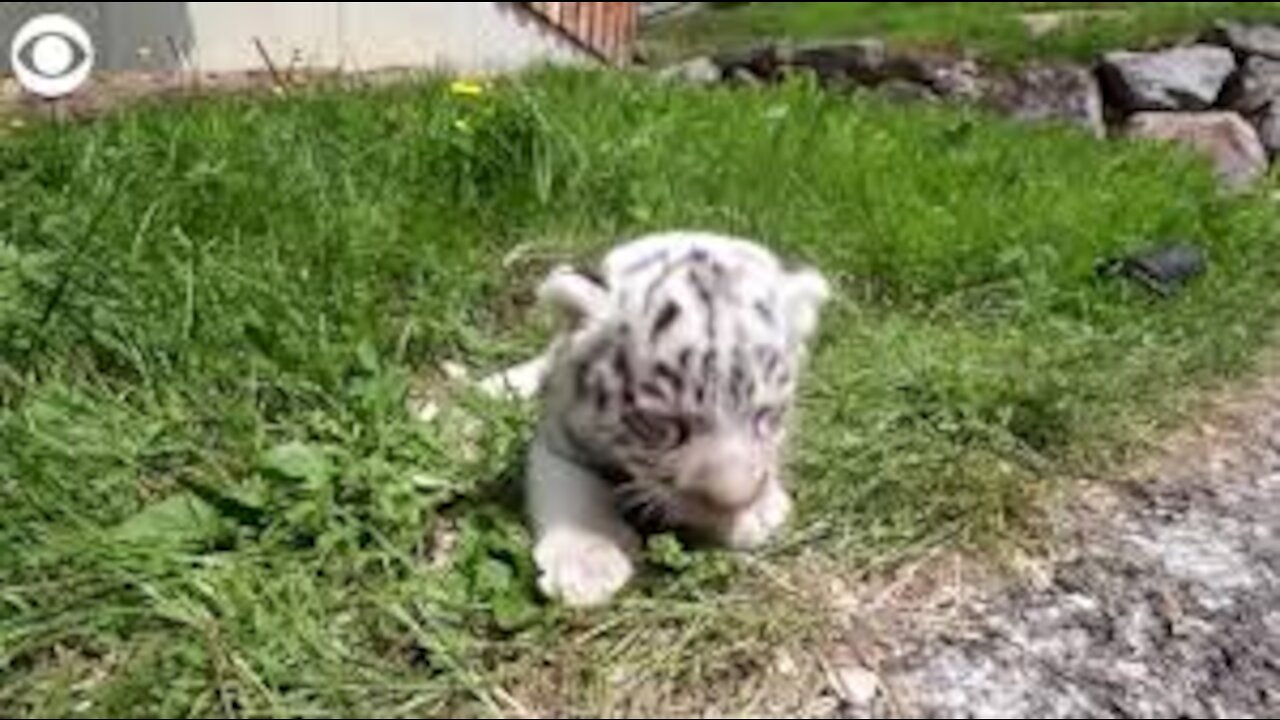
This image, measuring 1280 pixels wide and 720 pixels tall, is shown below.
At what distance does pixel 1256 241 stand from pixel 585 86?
198cm

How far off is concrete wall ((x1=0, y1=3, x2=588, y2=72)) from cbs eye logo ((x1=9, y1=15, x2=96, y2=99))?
6.05 feet

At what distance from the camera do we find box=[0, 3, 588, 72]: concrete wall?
952 cm

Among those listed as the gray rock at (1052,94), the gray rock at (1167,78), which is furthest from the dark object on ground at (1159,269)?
the gray rock at (1167,78)

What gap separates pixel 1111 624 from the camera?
13.1ft

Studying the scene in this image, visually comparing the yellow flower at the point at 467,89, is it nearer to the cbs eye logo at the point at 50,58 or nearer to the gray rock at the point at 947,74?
the cbs eye logo at the point at 50,58

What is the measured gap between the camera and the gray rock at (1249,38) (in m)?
10.9

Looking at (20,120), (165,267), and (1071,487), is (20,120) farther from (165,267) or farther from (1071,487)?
(1071,487)

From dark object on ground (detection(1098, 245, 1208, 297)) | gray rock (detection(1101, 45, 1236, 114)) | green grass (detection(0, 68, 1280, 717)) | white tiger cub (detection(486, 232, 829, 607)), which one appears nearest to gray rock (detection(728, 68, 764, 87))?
gray rock (detection(1101, 45, 1236, 114))

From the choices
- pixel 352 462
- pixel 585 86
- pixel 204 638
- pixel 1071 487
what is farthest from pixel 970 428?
pixel 585 86

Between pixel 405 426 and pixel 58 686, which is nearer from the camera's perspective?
A: pixel 58 686

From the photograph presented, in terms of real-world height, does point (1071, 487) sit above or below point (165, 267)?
below

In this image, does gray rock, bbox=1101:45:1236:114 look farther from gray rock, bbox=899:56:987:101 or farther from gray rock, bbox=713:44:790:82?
gray rock, bbox=713:44:790:82

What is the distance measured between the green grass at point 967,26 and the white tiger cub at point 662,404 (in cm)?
738

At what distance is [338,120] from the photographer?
6.09 meters
